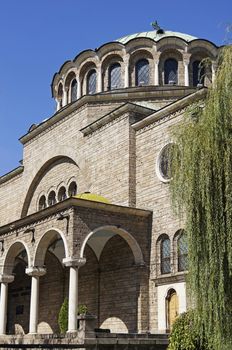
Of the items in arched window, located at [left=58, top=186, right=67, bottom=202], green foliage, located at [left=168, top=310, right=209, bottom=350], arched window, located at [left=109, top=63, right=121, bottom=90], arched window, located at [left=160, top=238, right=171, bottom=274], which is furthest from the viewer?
arched window, located at [left=109, top=63, right=121, bottom=90]

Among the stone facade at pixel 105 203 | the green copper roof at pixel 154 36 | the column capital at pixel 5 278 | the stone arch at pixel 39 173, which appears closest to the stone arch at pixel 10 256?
the stone facade at pixel 105 203

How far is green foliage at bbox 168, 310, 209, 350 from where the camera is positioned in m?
12.2

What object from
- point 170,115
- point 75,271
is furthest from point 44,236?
point 170,115

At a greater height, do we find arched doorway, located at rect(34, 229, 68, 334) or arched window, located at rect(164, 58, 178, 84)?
arched window, located at rect(164, 58, 178, 84)

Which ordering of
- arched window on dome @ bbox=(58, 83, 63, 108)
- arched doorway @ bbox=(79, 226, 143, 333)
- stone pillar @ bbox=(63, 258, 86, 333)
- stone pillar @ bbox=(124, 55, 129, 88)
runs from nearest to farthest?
Result: stone pillar @ bbox=(63, 258, 86, 333) < arched doorway @ bbox=(79, 226, 143, 333) < stone pillar @ bbox=(124, 55, 129, 88) < arched window on dome @ bbox=(58, 83, 63, 108)

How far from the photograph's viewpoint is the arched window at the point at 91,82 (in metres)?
26.9

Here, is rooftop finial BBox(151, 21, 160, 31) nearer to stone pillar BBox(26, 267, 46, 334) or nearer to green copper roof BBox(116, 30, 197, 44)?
green copper roof BBox(116, 30, 197, 44)

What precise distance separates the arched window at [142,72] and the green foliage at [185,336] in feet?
48.9

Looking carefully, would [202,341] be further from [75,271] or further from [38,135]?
[38,135]

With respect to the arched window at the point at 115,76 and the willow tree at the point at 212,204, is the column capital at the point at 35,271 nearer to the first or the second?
the willow tree at the point at 212,204

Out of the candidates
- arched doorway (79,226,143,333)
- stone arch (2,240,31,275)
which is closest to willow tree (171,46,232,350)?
arched doorway (79,226,143,333)

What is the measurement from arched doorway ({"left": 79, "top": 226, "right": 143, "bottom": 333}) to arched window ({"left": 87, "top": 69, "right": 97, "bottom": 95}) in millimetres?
9237

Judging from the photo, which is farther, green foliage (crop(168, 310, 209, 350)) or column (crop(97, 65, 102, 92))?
column (crop(97, 65, 102, 92))

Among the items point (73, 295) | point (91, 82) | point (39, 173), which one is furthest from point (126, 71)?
point (73, 295)
